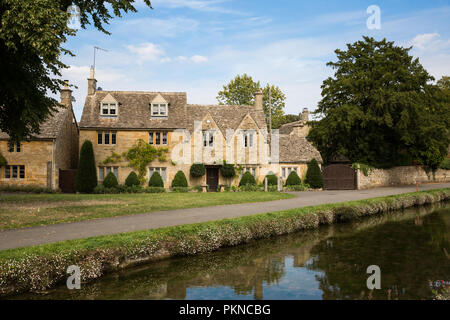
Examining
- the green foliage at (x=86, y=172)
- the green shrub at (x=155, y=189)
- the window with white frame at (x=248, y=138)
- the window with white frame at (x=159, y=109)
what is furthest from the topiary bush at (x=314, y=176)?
the green foliage at (x=86, y=172)

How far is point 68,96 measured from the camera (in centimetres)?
3659

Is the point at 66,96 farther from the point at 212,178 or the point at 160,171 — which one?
the point at 212,178

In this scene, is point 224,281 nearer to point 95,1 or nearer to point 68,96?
point 95,1

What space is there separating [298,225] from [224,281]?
7526 millimetres

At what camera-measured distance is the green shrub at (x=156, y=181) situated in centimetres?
3372

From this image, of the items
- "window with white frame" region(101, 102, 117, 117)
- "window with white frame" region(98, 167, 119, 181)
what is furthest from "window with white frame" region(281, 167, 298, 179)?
"window with white frame" region(101, 102, 117, 117)

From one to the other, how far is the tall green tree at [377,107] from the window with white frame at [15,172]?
93.9ft

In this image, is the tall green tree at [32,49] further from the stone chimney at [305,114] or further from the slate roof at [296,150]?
the stone chimney at [305,114]

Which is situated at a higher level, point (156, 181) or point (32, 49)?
point (32, 49)

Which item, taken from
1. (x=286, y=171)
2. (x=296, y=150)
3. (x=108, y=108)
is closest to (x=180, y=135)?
(x=108, y=108)

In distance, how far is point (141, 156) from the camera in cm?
3453

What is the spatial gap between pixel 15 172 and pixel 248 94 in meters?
37.2

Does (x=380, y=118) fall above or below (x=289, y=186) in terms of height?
above
